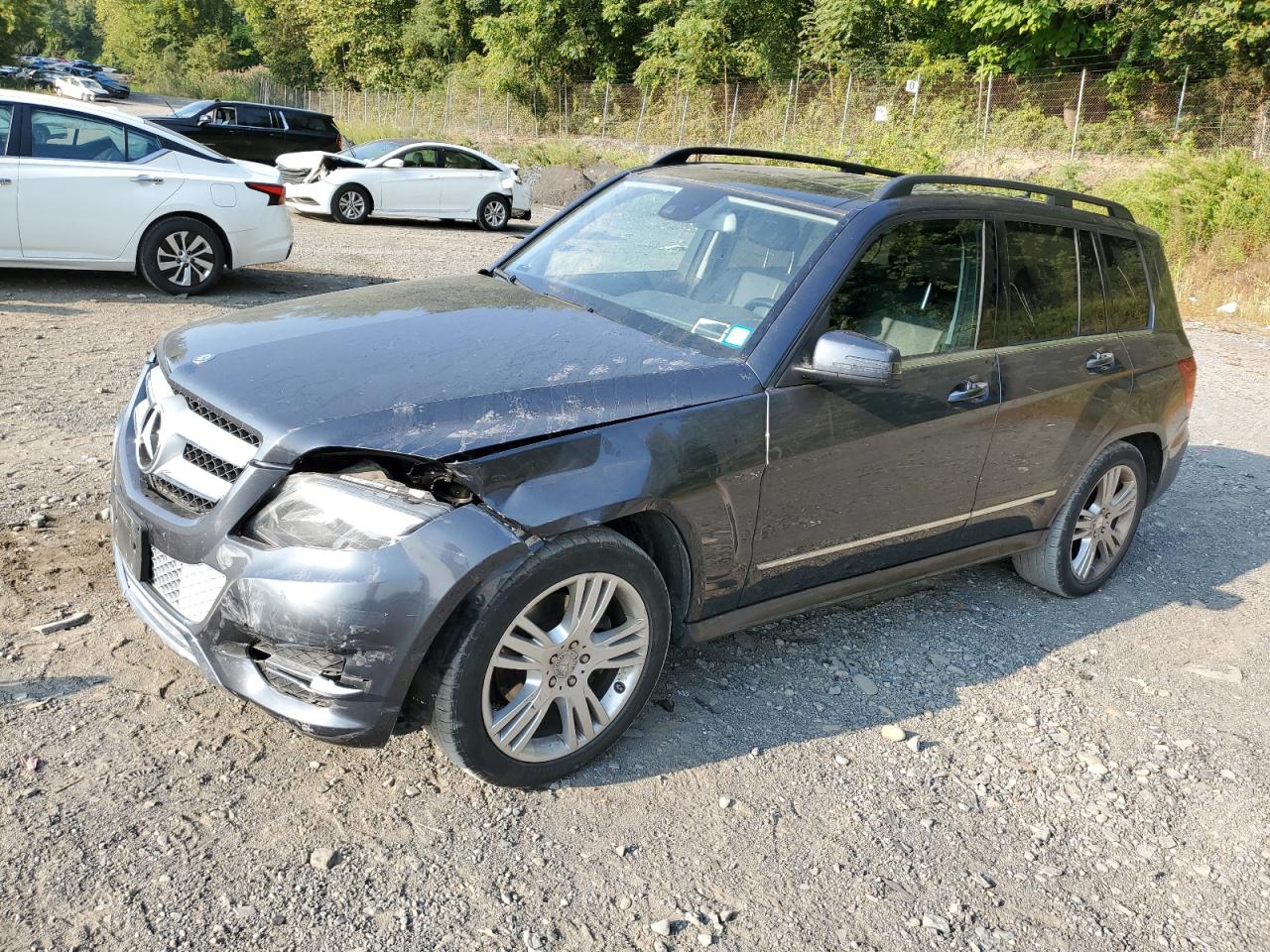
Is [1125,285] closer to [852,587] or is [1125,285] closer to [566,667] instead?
[852,587]

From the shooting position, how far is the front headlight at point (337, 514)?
9.43 ft

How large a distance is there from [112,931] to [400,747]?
39.7 inches

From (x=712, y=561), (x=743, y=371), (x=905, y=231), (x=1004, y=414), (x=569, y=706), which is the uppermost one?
(x=905, y=231)

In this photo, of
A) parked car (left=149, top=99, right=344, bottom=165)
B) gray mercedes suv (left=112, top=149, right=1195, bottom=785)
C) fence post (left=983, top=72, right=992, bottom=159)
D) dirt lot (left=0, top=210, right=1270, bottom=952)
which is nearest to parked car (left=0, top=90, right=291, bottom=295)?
dirt lot (left=0, top=210, right=1270, bottom=952)

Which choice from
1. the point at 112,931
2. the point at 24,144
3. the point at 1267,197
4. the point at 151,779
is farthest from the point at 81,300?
the point at 1267,197

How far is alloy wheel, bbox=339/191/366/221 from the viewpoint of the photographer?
57.1 feet

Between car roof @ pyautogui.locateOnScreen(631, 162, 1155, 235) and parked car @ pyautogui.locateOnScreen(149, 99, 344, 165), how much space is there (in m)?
21.4

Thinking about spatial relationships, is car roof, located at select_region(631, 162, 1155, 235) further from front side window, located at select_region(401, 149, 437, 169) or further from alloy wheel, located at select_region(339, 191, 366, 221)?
front side window, located at select_region(401, 149, 437, 169)

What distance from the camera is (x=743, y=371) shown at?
3557 millimetres

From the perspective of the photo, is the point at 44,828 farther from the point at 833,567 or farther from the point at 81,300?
the point at 81,300

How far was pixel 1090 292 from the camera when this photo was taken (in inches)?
191

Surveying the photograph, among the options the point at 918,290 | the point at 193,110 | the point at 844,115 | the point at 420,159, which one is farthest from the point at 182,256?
the point at 844,115

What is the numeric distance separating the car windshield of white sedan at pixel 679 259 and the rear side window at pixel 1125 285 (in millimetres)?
1772

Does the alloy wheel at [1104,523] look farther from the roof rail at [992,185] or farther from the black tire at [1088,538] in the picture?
the roof rail at [992,185]
